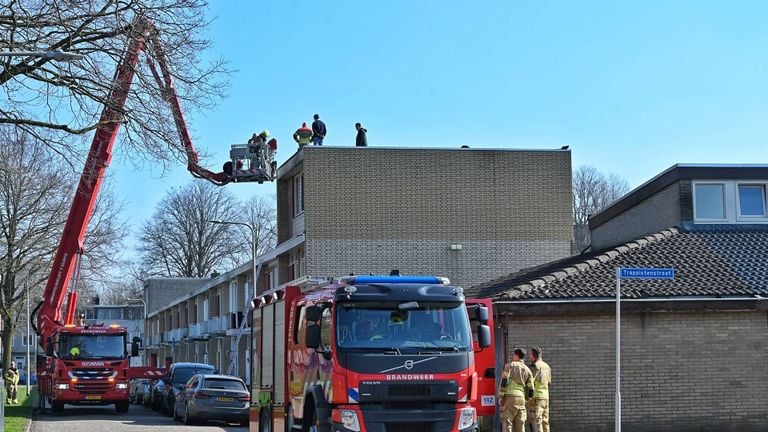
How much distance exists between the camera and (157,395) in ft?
120

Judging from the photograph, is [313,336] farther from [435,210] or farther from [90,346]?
[435,210]

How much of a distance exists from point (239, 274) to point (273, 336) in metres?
37.4

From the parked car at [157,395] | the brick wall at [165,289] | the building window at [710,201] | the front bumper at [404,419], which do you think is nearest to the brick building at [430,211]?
the parked car at [157,395]

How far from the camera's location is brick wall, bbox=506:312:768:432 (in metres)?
22.0

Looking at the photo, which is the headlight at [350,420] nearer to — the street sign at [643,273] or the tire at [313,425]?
the tire at [313,425]

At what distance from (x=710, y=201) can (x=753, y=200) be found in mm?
1274

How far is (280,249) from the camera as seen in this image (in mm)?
46312

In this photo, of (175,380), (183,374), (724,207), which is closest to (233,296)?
(183,374)

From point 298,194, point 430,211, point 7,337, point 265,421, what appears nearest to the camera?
point 265,421

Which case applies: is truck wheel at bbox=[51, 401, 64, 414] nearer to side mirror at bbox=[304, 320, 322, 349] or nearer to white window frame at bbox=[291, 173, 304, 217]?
white window frame at bbox=[291, 173, 304, 217]

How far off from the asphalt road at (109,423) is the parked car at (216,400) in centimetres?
31

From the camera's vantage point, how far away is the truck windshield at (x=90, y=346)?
3206 cm

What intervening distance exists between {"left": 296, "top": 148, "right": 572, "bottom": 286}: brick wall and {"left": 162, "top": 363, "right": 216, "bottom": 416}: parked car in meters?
8.23

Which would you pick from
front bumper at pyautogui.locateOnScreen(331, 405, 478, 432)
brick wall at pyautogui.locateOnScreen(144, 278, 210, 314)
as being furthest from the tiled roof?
brick wall at pyautogui.locateOnScreen(144, 278, 210, 314)
